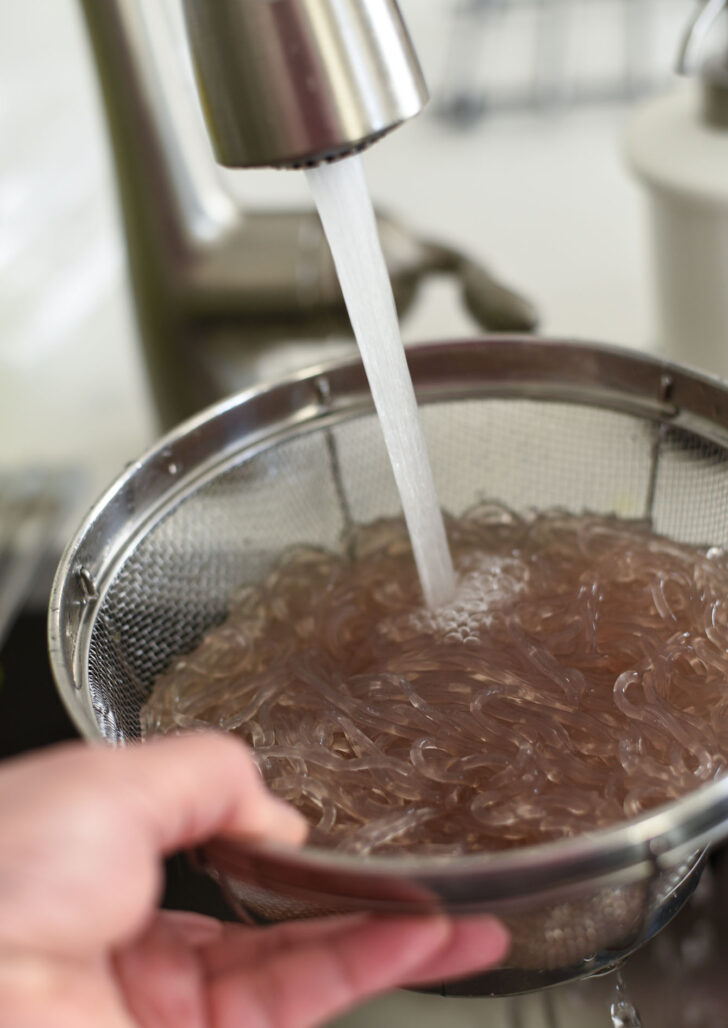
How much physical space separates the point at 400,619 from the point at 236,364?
0.61 m

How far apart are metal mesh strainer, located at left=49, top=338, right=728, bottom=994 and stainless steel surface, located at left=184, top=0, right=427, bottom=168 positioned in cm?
23

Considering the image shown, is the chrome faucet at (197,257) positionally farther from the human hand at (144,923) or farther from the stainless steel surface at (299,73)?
the human hand at (144,923)

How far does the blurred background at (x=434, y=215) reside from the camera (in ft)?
3.65

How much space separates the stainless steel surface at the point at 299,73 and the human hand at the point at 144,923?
0.27 m

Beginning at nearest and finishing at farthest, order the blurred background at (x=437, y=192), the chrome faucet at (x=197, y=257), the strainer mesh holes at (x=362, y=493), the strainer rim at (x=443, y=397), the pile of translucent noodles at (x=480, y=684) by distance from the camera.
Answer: the strainer rim at (x=443, y=397) < the pile of translucent noodles at (x=480, y=684) < the strainer mesh holes at (x=362, y=493) < the chrome faucet at (x=197, y=257) < the blurred background at (x=437, y=192)

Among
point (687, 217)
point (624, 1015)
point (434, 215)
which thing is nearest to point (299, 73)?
point (624, 1015)

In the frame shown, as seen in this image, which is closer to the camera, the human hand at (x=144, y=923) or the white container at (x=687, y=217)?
the human hand at (x=144, y=923)

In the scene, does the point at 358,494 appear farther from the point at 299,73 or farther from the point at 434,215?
the point at 434,215

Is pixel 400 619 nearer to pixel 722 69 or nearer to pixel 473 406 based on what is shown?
pixel 473 406

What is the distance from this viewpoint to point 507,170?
2.05 metres

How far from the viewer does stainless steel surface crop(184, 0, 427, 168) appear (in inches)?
18.9

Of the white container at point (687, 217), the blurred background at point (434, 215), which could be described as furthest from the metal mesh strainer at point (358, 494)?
the white container at point (687, 217)

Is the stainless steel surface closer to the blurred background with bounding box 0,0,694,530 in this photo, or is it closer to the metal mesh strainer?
the metal mesh strainer

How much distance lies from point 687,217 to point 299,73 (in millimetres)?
742
